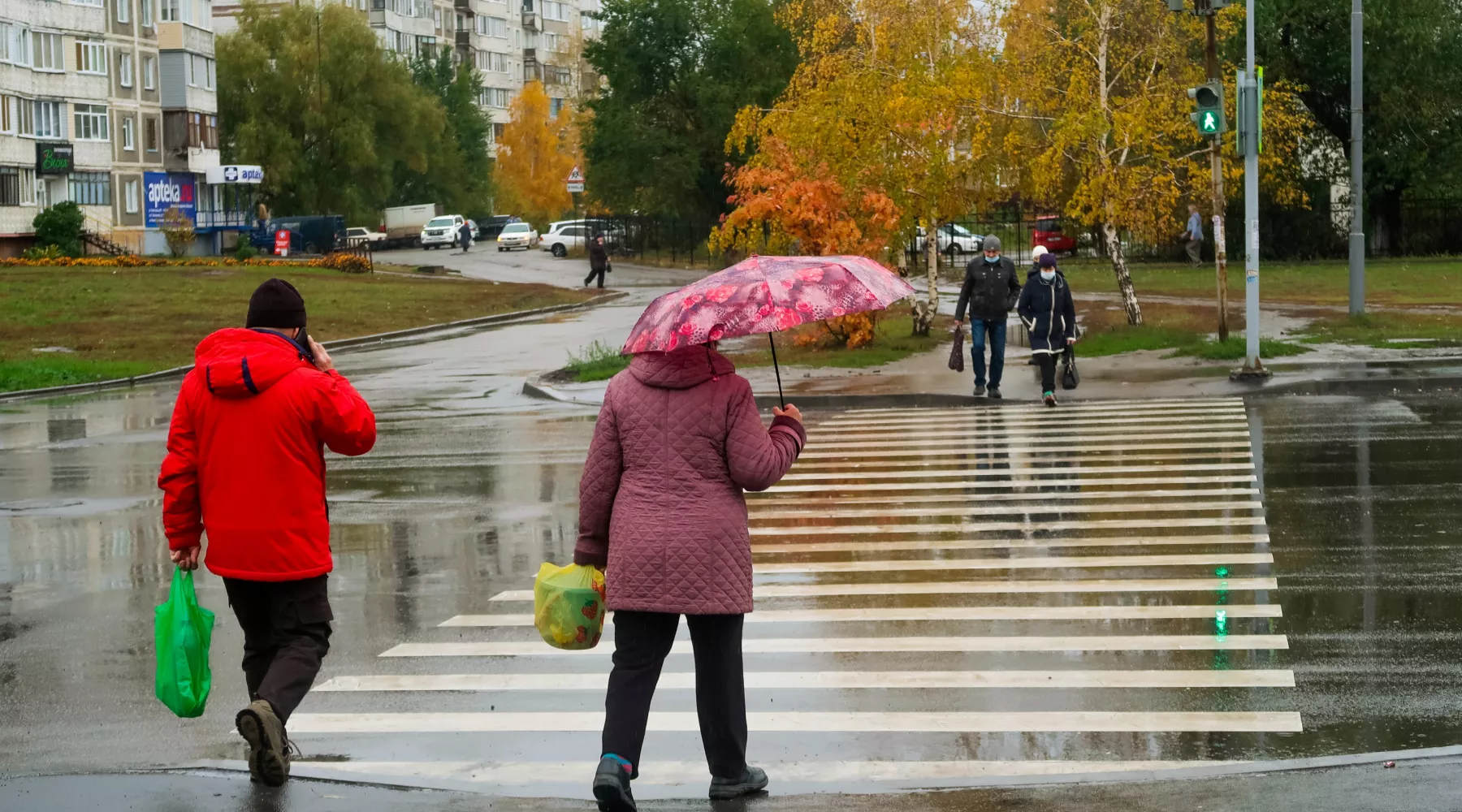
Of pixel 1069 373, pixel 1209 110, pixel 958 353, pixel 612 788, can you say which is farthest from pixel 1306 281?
pixel 612 788

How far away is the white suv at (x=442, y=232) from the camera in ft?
277

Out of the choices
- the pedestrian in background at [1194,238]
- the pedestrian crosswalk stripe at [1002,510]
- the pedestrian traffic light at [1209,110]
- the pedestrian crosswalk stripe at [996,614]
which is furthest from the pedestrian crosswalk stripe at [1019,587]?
the pedestrian in background at [1194,238]

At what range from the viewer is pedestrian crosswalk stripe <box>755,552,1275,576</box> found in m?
10.0

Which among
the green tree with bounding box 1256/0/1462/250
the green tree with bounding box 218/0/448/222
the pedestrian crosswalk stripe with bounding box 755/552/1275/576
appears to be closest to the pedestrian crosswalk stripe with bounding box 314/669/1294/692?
the pedestrian crosswalk stripe with bounding box 755/552/1275/576

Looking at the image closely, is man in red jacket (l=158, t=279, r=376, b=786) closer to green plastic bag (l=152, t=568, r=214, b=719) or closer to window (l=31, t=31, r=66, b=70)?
green plastic bag (l=152, t=568, r=214, b=719)

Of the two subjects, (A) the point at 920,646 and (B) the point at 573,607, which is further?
(A) the point at 920,646

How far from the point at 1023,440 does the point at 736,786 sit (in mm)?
10832

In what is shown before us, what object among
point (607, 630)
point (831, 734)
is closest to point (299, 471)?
point (831, 734)

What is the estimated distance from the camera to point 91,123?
70000 millimetres

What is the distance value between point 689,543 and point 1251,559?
5463mm

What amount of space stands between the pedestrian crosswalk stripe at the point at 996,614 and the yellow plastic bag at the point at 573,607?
3029 mm

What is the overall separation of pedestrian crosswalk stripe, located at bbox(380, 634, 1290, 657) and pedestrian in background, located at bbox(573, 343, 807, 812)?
2111mm

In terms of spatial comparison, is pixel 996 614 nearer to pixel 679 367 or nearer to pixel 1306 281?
pixel 679 367

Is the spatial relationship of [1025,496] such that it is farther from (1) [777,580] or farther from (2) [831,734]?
(2) [831,734]
